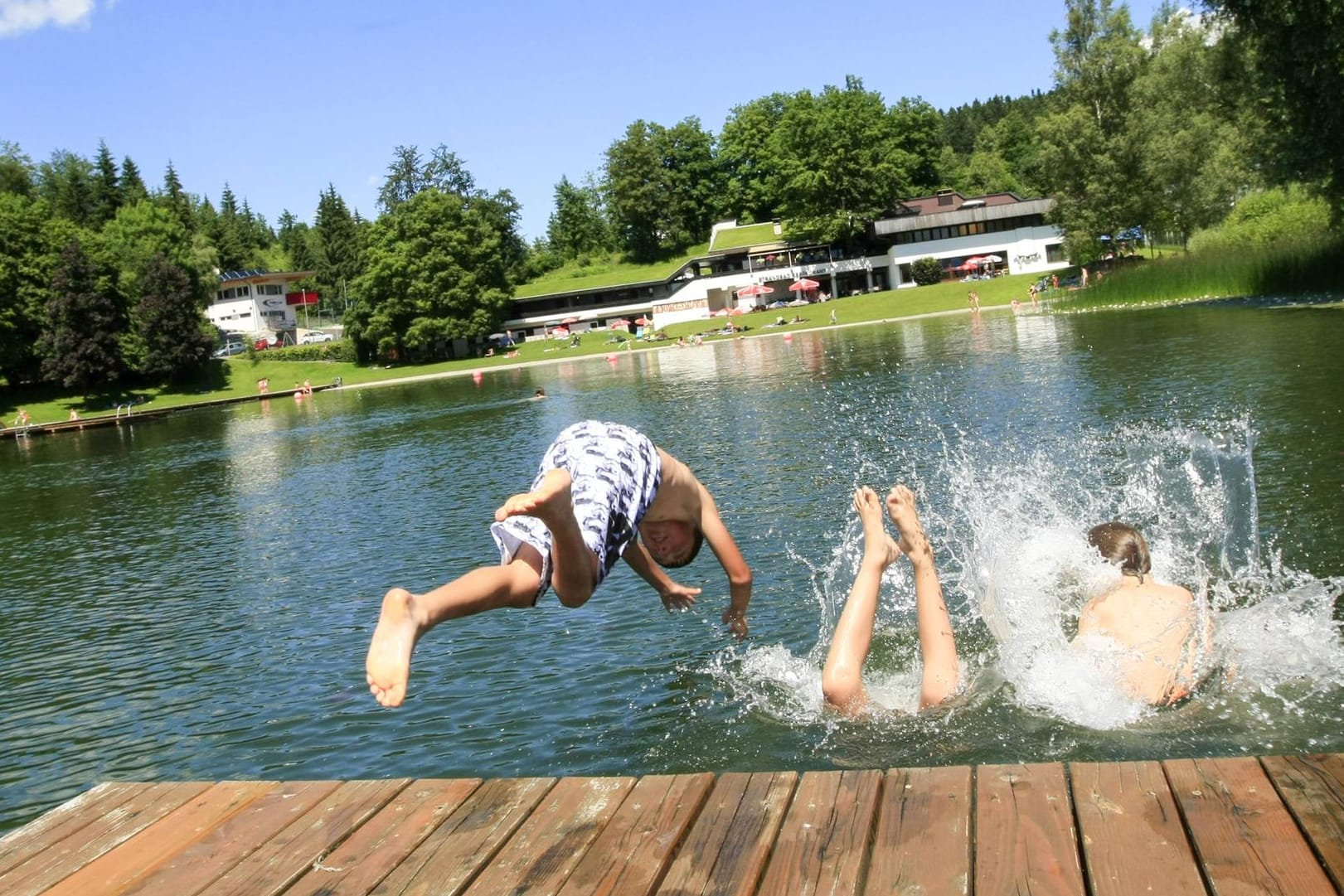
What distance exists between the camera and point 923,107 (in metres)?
128

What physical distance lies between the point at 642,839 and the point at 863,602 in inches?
104

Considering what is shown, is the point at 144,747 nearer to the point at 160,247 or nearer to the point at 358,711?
the point at 358,711

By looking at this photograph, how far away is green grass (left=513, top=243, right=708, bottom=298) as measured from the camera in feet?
365

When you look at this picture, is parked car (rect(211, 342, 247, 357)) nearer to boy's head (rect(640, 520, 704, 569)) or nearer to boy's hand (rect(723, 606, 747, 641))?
boy's hand (rect(723, 606, 747, 641))

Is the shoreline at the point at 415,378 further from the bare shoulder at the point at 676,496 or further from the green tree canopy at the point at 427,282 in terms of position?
the bare shoulder at the point at 676,496

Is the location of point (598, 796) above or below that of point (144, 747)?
above

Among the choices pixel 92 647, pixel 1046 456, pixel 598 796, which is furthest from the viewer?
pixel 1046 456

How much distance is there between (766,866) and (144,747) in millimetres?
7206

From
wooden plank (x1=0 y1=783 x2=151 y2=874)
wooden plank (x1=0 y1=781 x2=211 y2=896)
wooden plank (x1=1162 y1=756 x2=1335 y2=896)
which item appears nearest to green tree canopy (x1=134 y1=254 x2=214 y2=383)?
wooden plank (x1=0 y1=783 x2=151 y2=874)

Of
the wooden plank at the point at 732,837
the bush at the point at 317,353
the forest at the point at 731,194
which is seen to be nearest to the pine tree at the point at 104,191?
the forest at the point at 731,194

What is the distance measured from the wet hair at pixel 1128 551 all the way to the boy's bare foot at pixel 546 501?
4.13 meters

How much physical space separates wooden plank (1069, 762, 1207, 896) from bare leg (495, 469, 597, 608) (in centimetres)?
241

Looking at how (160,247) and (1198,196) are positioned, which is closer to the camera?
(1198,196)

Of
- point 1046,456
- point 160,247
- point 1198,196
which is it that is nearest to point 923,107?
point 1198,196
